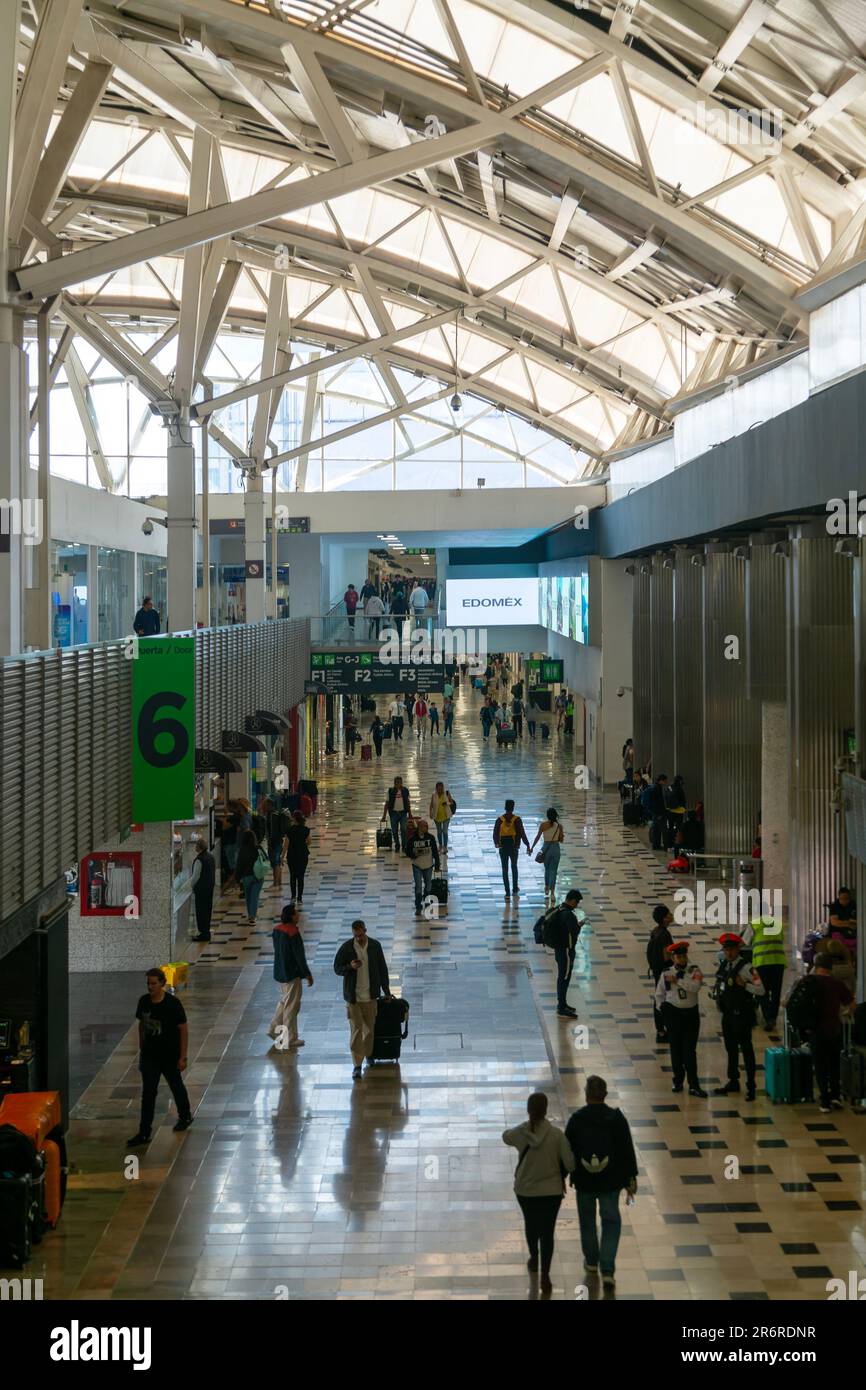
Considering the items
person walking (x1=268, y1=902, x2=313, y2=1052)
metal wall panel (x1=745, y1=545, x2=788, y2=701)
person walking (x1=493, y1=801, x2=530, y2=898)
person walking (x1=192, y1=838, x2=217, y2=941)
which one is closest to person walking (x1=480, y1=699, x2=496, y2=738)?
person walking (x1=493, y1=801, x2=530, y2=898)

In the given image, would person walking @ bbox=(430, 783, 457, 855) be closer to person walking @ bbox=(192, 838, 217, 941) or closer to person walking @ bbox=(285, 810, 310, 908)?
person walking @ bbox=(285, 810, 310, 908)

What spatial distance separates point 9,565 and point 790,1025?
24.4 feet

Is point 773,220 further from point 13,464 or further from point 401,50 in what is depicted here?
point 13,464

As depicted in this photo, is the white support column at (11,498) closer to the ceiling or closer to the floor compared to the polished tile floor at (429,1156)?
closer to the ceiling

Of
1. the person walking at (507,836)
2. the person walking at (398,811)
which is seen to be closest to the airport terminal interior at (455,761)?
the person walking at (507,836)

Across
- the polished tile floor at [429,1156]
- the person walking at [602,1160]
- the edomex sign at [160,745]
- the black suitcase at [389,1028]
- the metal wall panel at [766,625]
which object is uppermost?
the metal wall panel at [766,625]

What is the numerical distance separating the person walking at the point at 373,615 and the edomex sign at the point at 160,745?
25.3 metres

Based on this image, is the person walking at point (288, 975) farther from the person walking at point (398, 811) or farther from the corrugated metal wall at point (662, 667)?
the corrugated metal wall at point (662, 667)

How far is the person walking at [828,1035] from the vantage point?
37.2 feet

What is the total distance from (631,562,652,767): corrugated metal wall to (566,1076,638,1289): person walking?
22795mm

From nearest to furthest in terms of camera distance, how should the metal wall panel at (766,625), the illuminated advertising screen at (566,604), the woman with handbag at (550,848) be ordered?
1. the metal wall panel at (766,625)
2. the woman with handbag at (550,848)
3. the illuminated advertising screen at (566,604)

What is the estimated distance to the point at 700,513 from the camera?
19.8 meters
